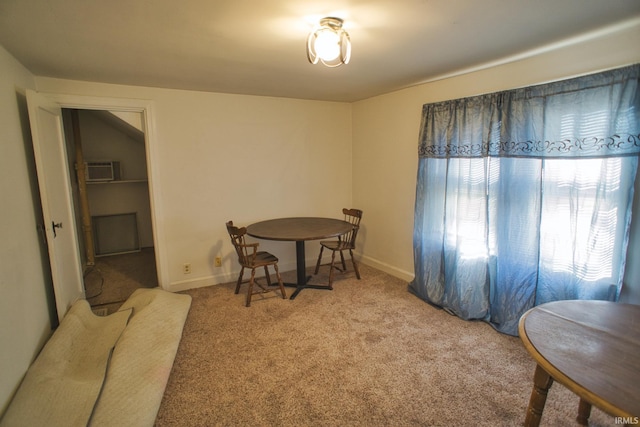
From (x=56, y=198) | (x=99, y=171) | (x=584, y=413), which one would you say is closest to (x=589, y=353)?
(x=584, y=413)

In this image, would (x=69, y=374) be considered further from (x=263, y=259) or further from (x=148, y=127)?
(x=148, y=127)

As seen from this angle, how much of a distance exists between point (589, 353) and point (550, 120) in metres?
1.65

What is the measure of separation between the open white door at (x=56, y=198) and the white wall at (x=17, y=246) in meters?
0.08

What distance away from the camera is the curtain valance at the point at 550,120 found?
183 centimetres

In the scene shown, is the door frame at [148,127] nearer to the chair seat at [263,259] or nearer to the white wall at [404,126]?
the chair seat at [263,259]

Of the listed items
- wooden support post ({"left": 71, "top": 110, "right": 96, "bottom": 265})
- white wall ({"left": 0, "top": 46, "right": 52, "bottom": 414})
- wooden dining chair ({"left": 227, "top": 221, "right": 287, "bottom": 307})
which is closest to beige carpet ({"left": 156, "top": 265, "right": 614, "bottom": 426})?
wooden dining chair ({"left": 227, "top": 221, "right": 287, "bottom": 307})

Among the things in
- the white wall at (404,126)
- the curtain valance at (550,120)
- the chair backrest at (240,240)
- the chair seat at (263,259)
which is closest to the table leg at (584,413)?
the white wall at (404,126)

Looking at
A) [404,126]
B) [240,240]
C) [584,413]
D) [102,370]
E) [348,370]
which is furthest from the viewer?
[404,126]

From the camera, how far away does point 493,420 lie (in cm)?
162

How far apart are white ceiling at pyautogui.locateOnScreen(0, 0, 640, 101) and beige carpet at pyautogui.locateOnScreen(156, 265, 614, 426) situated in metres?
2.13

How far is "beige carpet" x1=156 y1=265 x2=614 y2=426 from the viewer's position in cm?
168

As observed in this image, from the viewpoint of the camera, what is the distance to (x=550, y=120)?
214 cm

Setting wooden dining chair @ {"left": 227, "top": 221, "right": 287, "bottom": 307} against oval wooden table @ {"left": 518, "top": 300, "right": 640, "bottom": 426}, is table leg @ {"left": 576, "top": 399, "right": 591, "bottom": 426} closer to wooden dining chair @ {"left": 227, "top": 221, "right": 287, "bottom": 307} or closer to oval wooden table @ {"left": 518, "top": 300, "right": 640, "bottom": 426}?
oval wooden table @ {"left": 518, "top": 300, "right": 640, "bottom": 426}

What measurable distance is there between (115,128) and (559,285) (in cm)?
591
